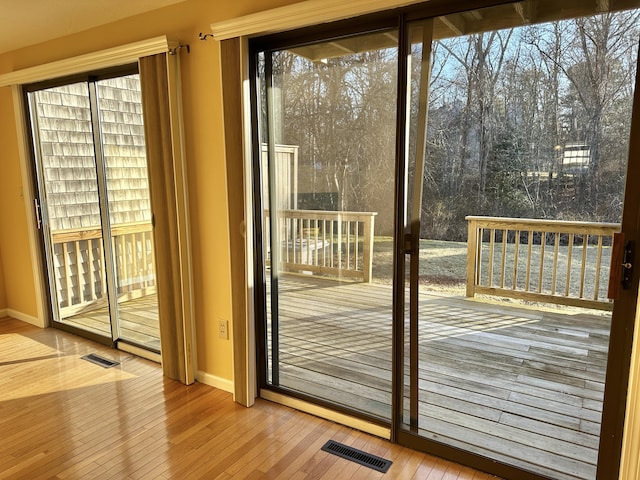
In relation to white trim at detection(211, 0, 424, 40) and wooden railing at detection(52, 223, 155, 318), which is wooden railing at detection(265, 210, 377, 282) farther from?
wooden railing at detection(52, 223, 155, 318)

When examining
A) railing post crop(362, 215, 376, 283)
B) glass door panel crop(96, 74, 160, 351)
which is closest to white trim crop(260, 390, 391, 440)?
railing post crop(362, 215, 376, 283)

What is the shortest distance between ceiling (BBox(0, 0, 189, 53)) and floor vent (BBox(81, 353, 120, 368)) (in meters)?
2.44

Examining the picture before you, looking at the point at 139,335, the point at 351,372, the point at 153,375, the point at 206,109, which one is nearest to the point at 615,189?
A: the point at 351,372

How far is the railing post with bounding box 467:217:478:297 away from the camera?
201cm

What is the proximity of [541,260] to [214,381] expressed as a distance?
215cm

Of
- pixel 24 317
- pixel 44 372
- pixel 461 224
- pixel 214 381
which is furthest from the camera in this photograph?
pixel 24 317

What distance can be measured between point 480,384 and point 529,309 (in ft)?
1.74

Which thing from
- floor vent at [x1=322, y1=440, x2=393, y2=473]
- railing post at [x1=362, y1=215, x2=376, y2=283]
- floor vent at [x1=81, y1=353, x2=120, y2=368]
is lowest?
floor vent at [x1=322, y1=440, x2=393, y2=473]

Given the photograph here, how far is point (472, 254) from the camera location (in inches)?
80.2

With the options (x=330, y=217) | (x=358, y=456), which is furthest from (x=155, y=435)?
(x=330, y=217)

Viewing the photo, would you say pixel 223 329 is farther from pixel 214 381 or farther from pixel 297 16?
pixel 297 16

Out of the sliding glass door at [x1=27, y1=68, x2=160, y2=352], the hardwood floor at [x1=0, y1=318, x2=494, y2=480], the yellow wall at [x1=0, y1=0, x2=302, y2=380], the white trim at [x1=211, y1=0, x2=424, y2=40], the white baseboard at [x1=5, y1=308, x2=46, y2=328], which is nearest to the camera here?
the white trim at [x1=211, y1=0, x2=424, y2=40]

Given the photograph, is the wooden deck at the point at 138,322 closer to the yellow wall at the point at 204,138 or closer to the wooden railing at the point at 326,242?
the yellow wall at the point at 204,138

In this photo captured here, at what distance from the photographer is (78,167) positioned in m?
3.61
